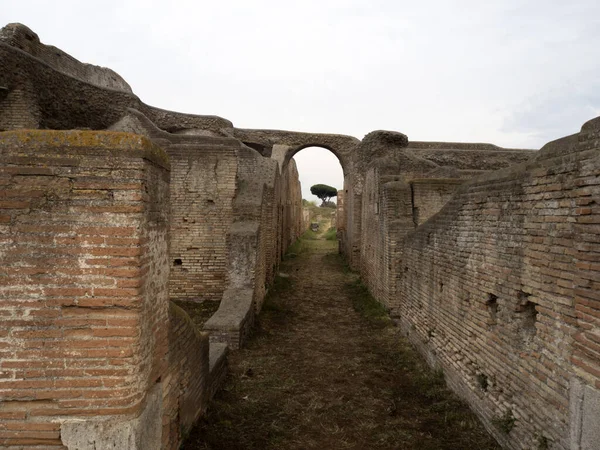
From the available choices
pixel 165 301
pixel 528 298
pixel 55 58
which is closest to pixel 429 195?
pixel 528 298

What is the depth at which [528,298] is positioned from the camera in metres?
3.42

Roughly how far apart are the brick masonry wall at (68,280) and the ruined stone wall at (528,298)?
9.59 feet

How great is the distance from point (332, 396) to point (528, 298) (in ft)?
9.25

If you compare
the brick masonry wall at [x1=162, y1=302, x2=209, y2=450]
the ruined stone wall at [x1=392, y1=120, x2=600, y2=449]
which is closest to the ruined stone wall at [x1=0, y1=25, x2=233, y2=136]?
the brick masonry wall at [x1=162, y1=302, x2=209, y2=450]

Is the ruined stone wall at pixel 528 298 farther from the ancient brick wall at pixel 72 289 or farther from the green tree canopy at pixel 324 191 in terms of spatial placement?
the green tree canopy at pixel 324 191

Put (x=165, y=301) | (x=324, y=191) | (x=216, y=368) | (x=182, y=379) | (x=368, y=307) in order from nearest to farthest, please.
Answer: (x=165, y=301)
(x=182, y=379)
(x=216, y=368)
(x=368, y=307)
(x=324, y=191)

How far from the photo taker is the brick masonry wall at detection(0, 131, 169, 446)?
2.16 metres

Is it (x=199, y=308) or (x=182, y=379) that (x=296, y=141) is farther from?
(x=182, y=379)

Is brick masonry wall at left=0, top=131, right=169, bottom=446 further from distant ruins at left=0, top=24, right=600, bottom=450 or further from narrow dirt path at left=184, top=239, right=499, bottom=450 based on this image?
narrow dirt path at left=184, top=239, right=499, bottom=450

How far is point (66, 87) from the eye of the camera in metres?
10.8

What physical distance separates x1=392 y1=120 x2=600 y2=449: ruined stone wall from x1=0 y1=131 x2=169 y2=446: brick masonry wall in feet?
9.59

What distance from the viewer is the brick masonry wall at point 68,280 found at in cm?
216

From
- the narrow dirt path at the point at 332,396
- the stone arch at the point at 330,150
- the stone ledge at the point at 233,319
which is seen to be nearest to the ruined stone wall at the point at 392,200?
the narrow dirt path at the point at 332,396

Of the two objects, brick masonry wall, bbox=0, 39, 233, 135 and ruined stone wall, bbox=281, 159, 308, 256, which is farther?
ruined stone wall, bbox=281, 159, 308, 256
